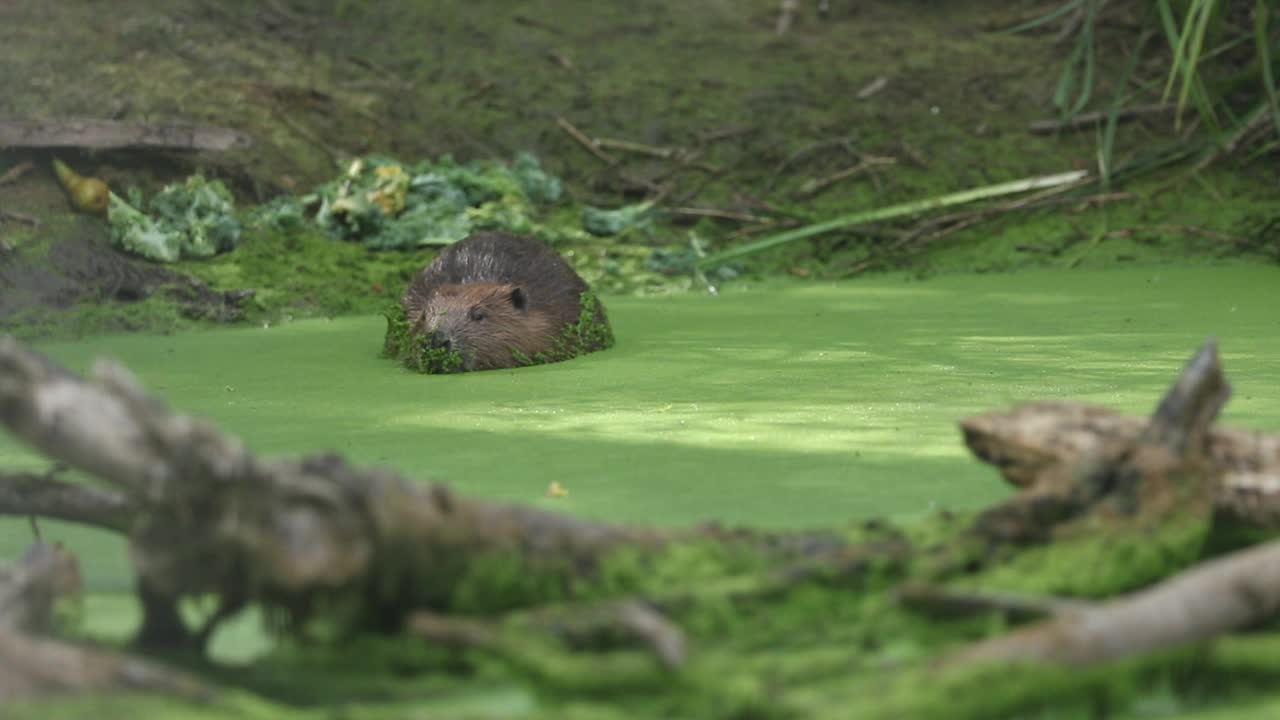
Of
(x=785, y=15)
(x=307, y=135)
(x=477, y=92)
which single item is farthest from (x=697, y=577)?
(x=785, y=15)

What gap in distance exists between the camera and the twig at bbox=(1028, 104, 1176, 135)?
347 inches

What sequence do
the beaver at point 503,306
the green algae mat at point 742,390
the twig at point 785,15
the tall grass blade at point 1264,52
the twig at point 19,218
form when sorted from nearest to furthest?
1. the green algae mat at point 742,390
2. the beaver at point 503,306
3. the tall grass blade at point 1264,52
4. the twig at point 19,218
5. the twig at point 785,15

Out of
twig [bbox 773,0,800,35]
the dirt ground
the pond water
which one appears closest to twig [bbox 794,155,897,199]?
the dirt ground

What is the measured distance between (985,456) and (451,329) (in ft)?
10.1

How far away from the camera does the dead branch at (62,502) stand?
106 inches

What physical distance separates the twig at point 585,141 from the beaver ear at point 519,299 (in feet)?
8.98

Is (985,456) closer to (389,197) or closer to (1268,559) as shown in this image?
(1268,559)

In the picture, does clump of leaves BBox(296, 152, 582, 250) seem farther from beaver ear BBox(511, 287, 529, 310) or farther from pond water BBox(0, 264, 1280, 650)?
beaver ear BBox(511, 287, 529, 310)

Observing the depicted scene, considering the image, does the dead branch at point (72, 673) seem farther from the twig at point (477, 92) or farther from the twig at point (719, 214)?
the twig at point (477, 92)

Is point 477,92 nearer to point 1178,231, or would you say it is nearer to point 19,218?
point 19,218

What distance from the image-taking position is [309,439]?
410 centimetres

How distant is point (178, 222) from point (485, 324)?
88.8 inches

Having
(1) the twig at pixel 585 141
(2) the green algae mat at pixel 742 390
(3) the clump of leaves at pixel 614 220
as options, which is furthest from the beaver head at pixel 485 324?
(1) the twig at pixel 585 141

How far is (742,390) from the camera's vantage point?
475 cm
